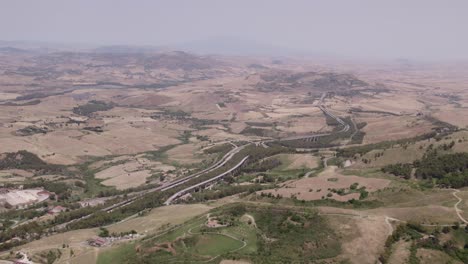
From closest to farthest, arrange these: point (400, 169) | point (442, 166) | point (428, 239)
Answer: point (428, 239) → point (442, 166) → point (400, 169)

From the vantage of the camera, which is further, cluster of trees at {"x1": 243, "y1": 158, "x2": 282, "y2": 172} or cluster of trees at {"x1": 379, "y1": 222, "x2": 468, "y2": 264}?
cluster of trees at {"x1": 243, "y1": 158, "x2": 282, "y2": 172}

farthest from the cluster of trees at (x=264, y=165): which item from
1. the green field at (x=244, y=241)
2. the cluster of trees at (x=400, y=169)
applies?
the green field at (x=244, y=241)

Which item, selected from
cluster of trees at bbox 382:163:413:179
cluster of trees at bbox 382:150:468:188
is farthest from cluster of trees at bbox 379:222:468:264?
cluster of trees at bbox 382:163:413:179

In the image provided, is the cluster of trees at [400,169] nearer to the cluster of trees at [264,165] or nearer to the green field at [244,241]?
the green field at [244,241]

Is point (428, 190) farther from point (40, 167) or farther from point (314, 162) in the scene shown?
point (40, 167)

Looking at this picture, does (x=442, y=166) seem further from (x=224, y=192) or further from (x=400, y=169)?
(x=224, y=192)

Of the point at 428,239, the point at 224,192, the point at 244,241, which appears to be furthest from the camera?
the point at 224,192

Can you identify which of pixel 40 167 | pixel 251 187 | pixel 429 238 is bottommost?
pixel 40 167

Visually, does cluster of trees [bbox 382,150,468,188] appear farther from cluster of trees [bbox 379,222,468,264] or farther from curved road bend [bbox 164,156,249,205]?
curved road bend [bbox 164,156,249,205]

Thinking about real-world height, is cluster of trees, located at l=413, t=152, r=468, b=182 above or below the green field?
above

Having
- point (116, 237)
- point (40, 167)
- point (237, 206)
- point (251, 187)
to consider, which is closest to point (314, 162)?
point (251, 187)

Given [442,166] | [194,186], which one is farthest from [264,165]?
[442,166]
